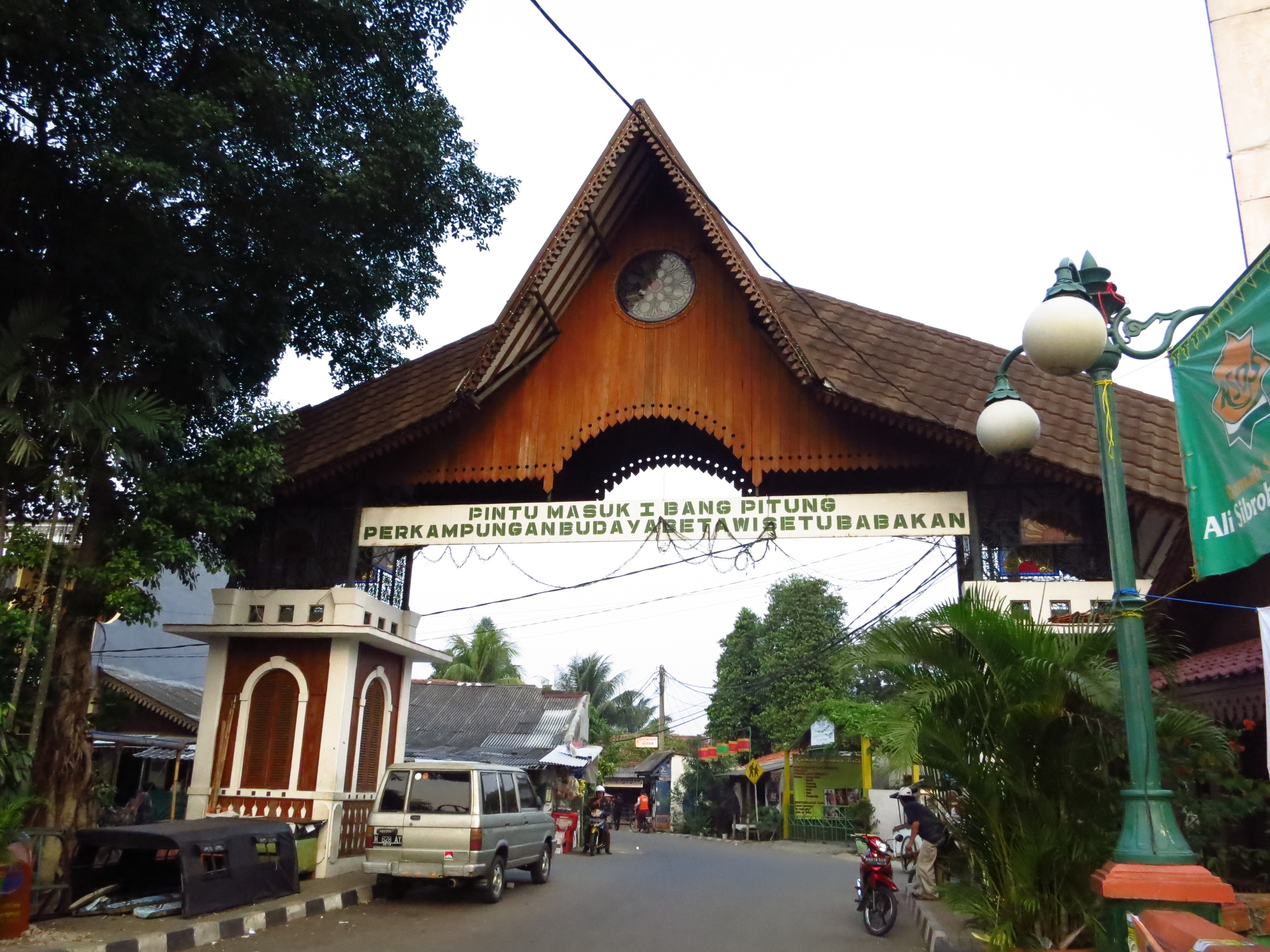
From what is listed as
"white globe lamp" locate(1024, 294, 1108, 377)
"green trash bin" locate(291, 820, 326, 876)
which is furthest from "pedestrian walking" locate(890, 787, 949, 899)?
"white globe lamp" locate(1024, 294, 1108, 377)

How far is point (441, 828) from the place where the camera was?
11492mm

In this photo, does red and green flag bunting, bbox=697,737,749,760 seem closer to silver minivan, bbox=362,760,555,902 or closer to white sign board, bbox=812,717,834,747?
white sign board, bbox=812,717,834,747

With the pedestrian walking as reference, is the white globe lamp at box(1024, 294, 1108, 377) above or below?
above

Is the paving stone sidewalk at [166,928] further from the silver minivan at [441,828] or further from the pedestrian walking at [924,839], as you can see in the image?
the pedestrian walking at [924,839]

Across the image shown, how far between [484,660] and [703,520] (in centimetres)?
3224

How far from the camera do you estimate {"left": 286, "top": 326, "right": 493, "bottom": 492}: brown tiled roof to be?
13000 millimetres

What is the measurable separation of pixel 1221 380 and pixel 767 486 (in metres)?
9.64

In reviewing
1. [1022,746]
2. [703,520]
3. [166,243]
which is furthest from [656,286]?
[1022,746]

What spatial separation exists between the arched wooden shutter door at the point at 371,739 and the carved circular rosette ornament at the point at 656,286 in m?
6.48

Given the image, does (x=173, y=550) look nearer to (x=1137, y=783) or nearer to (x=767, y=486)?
(x=767, y=486)

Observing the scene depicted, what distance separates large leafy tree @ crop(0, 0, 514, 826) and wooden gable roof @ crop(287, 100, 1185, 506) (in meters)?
1.39

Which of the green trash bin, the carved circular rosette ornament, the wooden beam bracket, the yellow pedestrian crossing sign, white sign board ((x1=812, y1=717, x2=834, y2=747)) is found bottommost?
the green trash bin

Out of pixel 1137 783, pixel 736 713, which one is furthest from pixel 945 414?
pixel 736 713

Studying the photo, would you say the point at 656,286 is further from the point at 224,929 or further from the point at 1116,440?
the point at 224,929
